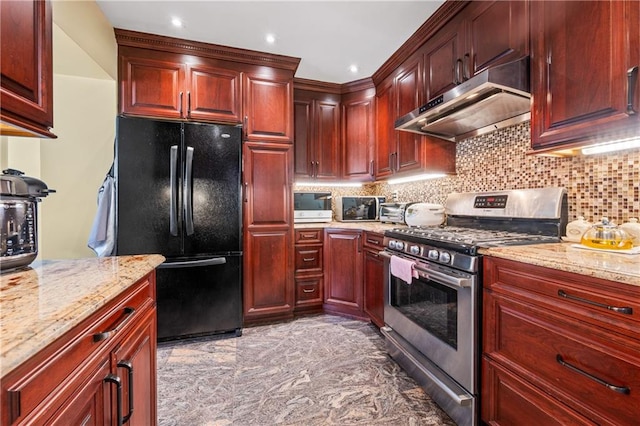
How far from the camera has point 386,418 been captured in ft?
5.12

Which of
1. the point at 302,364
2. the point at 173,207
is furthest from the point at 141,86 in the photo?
the point at 302,364

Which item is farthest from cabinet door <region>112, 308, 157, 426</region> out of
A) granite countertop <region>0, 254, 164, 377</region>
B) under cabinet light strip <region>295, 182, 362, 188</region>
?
under cabinet light strip <region>295, 182, 362, 188</region>

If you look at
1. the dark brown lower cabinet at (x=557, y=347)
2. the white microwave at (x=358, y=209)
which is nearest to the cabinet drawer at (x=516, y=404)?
the dark brown lower cabinet at (x=557, y=347)

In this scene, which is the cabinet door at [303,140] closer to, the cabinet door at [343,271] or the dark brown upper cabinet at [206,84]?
the dark brown upper cabinet at [206,84]

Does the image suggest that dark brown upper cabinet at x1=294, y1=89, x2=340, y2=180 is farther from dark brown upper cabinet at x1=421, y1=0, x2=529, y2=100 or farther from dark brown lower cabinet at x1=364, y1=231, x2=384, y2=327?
dark brown upper cabinet at x1=421, y1=0, x2=529, y2=100

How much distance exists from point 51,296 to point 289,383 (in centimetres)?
151

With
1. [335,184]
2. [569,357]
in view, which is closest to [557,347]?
[569,357]

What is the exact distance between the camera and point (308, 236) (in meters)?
2.99

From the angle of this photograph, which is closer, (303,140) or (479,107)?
(479,107)

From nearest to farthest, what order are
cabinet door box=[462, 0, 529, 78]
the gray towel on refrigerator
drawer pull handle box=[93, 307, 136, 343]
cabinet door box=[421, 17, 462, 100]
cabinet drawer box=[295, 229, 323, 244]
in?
drawer pull handle box=[93, 307, 136, 343], cabinet door box=[462, 0, 529, 78], cabinet door box=[421, 17, 462, 100], the gray towel on refrigerator, cabinet drawer box=[295, 229, 323, 244]

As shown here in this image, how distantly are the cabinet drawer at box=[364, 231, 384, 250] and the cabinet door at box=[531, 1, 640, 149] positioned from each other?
129 cm

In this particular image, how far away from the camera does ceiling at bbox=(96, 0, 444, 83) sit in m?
2.10

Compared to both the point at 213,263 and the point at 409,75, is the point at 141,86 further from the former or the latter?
the point at 409,75

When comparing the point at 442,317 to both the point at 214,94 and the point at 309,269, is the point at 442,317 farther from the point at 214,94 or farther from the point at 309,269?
the point at 214,94
